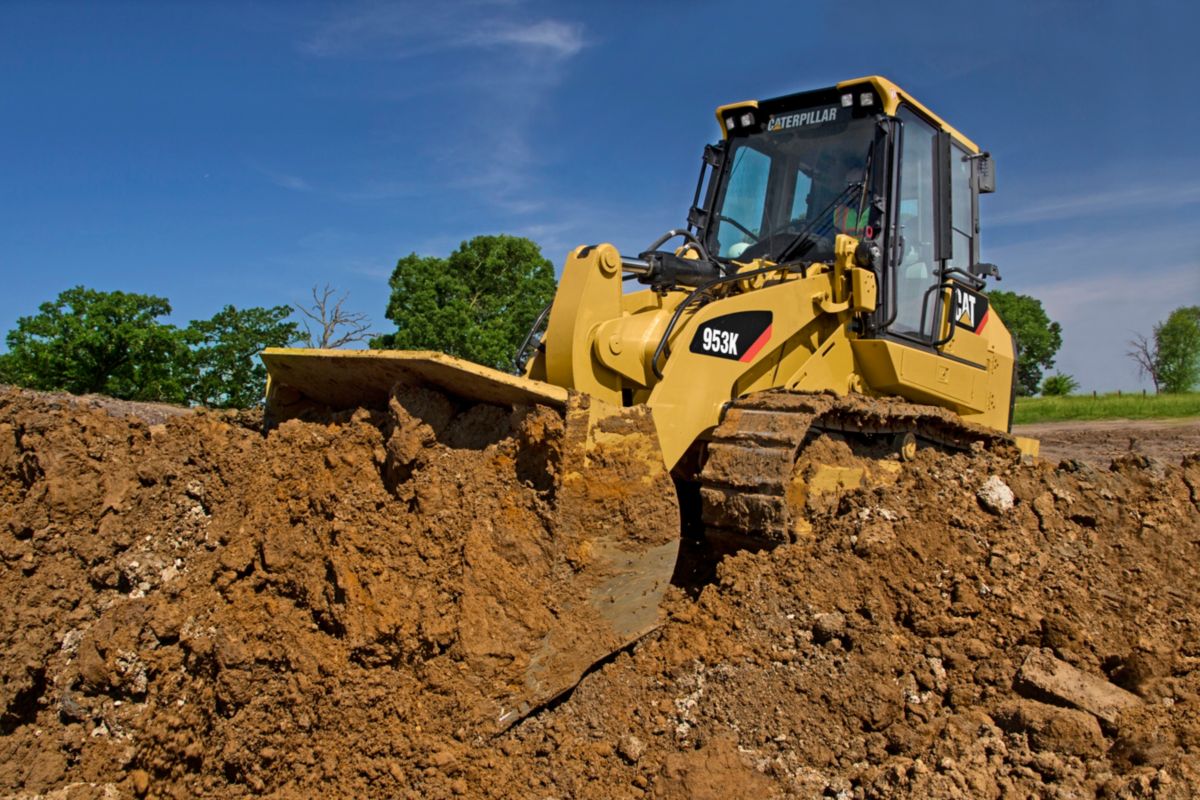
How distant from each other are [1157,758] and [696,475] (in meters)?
2.31

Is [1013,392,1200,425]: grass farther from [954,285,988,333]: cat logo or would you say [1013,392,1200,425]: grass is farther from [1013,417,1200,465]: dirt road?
[954,285,988,333]: cat logo

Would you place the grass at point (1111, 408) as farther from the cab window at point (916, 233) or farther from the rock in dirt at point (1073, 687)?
the rock in dirt at point (1073, 687)

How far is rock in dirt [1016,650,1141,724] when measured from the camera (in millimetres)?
3795

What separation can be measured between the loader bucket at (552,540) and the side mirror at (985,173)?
381cm

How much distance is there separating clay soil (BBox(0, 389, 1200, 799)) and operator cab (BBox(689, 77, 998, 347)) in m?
2.00

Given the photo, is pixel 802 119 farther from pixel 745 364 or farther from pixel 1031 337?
pixel 1031 337

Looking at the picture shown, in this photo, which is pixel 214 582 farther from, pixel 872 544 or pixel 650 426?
pixel 872 544

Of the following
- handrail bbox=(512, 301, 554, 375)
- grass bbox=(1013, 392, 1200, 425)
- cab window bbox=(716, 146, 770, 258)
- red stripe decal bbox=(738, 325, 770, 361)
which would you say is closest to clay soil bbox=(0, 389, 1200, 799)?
red stripe decal bbox=(738, 325, 770, 361)

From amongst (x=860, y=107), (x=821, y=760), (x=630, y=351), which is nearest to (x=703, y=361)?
(x=630, y=351)

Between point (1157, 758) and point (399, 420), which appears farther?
point (399, 420)

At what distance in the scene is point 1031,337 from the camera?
4694 centimetres

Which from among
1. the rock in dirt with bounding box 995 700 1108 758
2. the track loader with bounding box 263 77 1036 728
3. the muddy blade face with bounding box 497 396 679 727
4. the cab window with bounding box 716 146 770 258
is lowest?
the rock in dirt with bounding box 995 700 1108 758

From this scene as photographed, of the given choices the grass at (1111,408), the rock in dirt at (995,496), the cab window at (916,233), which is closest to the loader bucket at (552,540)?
the rock in dirt at (995,496)

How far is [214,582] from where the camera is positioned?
153 inches
